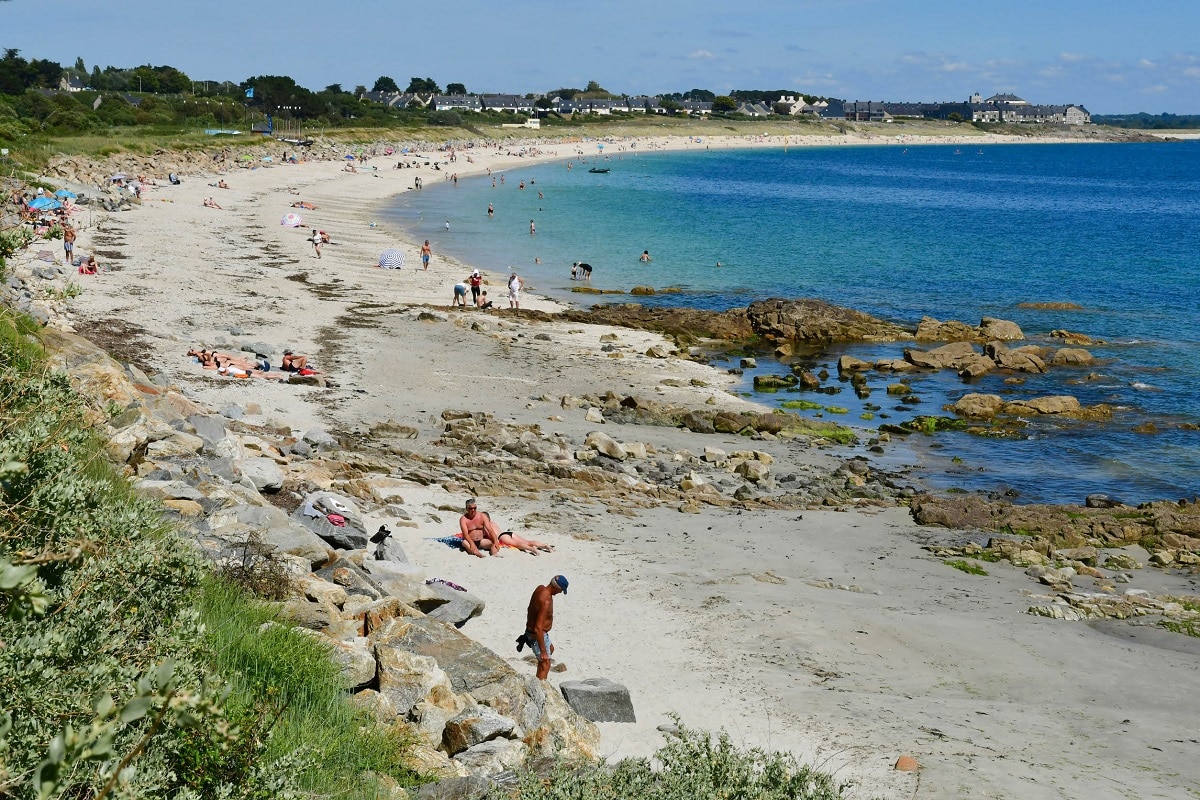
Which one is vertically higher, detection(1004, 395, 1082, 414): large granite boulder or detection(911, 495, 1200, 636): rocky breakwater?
detection(1004, 395, 1082, 414): large granite boulder

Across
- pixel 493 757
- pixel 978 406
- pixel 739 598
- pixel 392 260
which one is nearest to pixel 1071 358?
pixel 978 406

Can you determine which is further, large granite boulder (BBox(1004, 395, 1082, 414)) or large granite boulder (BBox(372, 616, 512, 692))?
large granite boulder (BBox(1004, 395, 1082, 414))

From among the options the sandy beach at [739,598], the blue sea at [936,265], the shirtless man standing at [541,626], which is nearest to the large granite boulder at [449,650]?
the shirtless man standing at [541,626]

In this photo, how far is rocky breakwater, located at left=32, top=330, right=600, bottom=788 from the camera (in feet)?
27.3

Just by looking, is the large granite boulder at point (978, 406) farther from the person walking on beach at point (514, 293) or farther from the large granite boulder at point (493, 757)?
the large granite boulder at point (493, 757)

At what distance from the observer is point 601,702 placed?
10281 mm

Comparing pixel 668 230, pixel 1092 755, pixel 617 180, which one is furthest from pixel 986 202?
pixel 1092 755

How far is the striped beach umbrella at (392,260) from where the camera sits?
42009 millimetres

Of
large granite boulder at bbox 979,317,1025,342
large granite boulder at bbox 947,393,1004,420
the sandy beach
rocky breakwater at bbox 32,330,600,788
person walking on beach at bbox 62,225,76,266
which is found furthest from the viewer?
large granite boulder at bbox 979,317,1025,342

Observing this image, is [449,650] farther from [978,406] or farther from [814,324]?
[814,324]

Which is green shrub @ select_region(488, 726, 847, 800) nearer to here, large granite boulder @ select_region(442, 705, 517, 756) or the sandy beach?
large granite boulder @ select_region(442, 705, 517, 756)

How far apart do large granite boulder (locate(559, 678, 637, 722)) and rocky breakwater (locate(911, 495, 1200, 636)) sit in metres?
7.19

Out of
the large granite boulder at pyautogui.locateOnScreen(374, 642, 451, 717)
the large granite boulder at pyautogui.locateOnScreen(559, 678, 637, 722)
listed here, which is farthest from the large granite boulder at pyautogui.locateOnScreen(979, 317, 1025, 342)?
the large granite boulder at pyautogui.locateOnScreen(374, 642, 451, 717)

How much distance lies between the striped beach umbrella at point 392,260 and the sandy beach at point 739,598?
10778 millimetres
